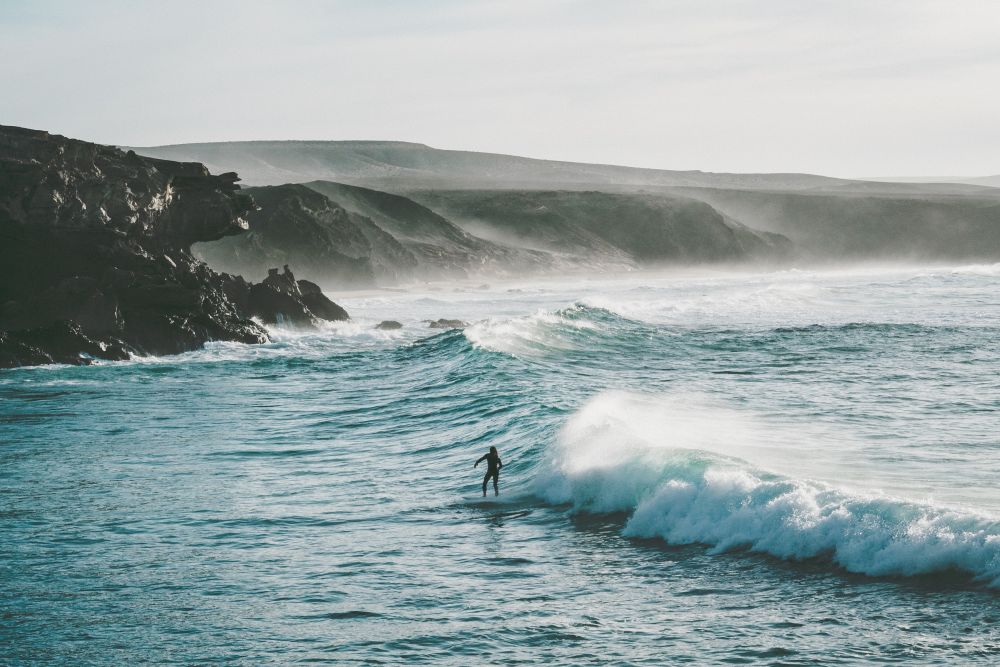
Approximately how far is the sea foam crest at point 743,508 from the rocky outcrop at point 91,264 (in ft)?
69.4

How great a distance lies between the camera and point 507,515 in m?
17.2

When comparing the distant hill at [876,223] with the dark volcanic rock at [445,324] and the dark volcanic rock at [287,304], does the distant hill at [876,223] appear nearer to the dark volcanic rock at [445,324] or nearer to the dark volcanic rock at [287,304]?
the dark volcanic rock at [445,324]

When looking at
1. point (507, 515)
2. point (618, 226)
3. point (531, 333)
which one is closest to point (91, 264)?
point (531, 333)

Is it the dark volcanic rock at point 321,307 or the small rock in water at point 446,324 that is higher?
the dark volcanic rock at point 321,307

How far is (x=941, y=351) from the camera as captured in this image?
3631 centimetres

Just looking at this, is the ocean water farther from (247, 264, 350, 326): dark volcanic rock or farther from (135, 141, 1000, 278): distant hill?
(135, 141, 1000, 278): distant hill

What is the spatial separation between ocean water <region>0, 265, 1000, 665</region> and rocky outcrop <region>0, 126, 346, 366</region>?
2.81 metres

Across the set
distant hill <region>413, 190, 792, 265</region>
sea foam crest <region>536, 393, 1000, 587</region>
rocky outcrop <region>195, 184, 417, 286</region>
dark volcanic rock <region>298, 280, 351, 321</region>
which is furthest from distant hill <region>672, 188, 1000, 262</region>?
sea foam crest <region>536, 393, 1000, 587</region>

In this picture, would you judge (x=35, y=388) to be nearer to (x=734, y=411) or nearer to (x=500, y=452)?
(x=500, y=452)

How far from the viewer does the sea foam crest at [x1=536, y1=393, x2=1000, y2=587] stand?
12.9 meters

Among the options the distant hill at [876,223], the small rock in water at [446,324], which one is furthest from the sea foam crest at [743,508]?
the distant hill at [876,223]

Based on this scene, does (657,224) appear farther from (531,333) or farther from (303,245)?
(531,333)

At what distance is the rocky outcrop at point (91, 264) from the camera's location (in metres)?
36.7

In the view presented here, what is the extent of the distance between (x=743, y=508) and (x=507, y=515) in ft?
12.1
